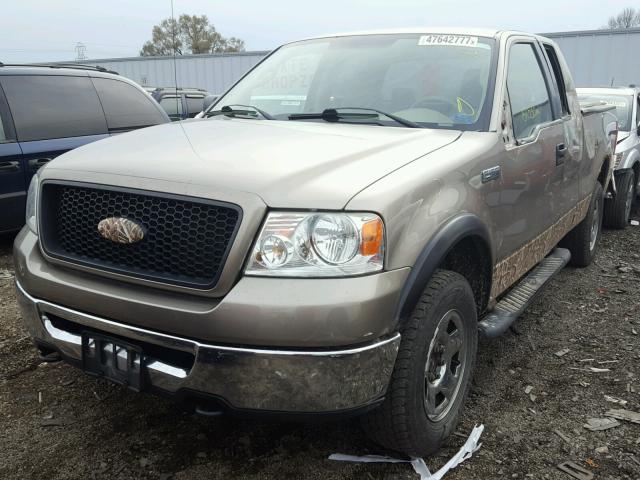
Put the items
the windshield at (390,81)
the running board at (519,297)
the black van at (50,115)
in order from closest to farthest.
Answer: the running board at (519,297) → the windshield at (390,81) → the black van at (50,115)

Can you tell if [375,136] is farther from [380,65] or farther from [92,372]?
[92,372]

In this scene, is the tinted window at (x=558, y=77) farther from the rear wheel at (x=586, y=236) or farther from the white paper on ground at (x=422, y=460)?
the white paper on ground at (x=422, y=460)

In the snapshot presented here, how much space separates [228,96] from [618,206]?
501 cm

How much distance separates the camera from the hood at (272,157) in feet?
6.65

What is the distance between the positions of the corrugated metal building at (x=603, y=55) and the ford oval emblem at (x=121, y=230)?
58.5 ft

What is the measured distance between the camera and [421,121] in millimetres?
2994

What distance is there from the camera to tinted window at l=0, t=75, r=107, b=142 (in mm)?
5238

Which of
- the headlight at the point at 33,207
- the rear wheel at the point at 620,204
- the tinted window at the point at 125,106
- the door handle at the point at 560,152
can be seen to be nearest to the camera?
the headlight at the point at 33,207

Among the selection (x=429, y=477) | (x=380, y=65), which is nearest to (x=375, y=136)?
(x=380, y=65)

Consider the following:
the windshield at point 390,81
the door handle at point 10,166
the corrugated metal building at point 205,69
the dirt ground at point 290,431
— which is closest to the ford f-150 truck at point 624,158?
the dirt ground at point 290,431

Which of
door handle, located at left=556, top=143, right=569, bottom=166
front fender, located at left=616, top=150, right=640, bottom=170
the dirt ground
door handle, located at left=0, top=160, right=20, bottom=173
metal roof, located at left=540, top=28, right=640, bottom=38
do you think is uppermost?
metal roof, located at left=540, top=28, right=640, bottom=38

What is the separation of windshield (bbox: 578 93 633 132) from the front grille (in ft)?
22.1

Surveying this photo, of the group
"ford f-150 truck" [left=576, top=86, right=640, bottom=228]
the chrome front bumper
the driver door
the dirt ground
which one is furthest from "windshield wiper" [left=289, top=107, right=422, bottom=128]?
"ford f-150 truck" [left=576, top=86, right=640, bottom=228]

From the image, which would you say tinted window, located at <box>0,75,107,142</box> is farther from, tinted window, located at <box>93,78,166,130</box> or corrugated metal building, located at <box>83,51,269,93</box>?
corrugated metal building, located at <box>83,51,269,93</box>
